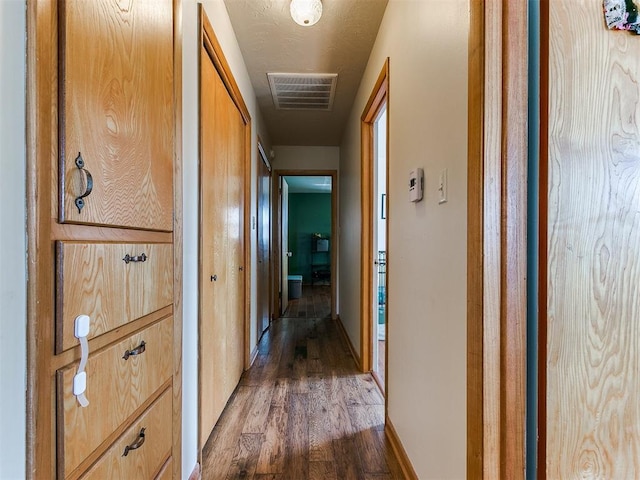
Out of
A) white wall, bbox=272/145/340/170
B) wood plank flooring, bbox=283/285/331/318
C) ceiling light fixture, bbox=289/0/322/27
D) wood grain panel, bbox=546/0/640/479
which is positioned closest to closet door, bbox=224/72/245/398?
ceiling light fixture, bbox=289/0/322/27

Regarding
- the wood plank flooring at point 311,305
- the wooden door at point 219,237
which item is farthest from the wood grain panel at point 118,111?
the wood plank flooring at point 311,305

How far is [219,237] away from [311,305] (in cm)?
384

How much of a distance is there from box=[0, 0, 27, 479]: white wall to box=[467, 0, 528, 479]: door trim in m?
0.95

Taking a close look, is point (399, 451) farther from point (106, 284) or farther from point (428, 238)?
point (106, 284)

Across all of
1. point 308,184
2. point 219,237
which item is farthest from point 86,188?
point 308,184

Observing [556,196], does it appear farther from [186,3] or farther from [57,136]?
[186,3]

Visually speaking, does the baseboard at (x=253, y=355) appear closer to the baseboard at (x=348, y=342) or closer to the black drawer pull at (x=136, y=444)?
the baseboard at (x=348, y=342)

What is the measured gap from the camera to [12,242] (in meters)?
0.52

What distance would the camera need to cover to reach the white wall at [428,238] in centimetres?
96

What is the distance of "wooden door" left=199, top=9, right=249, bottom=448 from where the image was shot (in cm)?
154

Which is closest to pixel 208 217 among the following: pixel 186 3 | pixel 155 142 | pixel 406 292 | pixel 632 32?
pixel 155 142

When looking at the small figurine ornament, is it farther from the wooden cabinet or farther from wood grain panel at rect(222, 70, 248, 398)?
wood grain panel at rect(222, 70, 248, 398)

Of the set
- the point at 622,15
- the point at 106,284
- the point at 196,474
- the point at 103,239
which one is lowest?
the point at 196,474

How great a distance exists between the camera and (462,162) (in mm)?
948
